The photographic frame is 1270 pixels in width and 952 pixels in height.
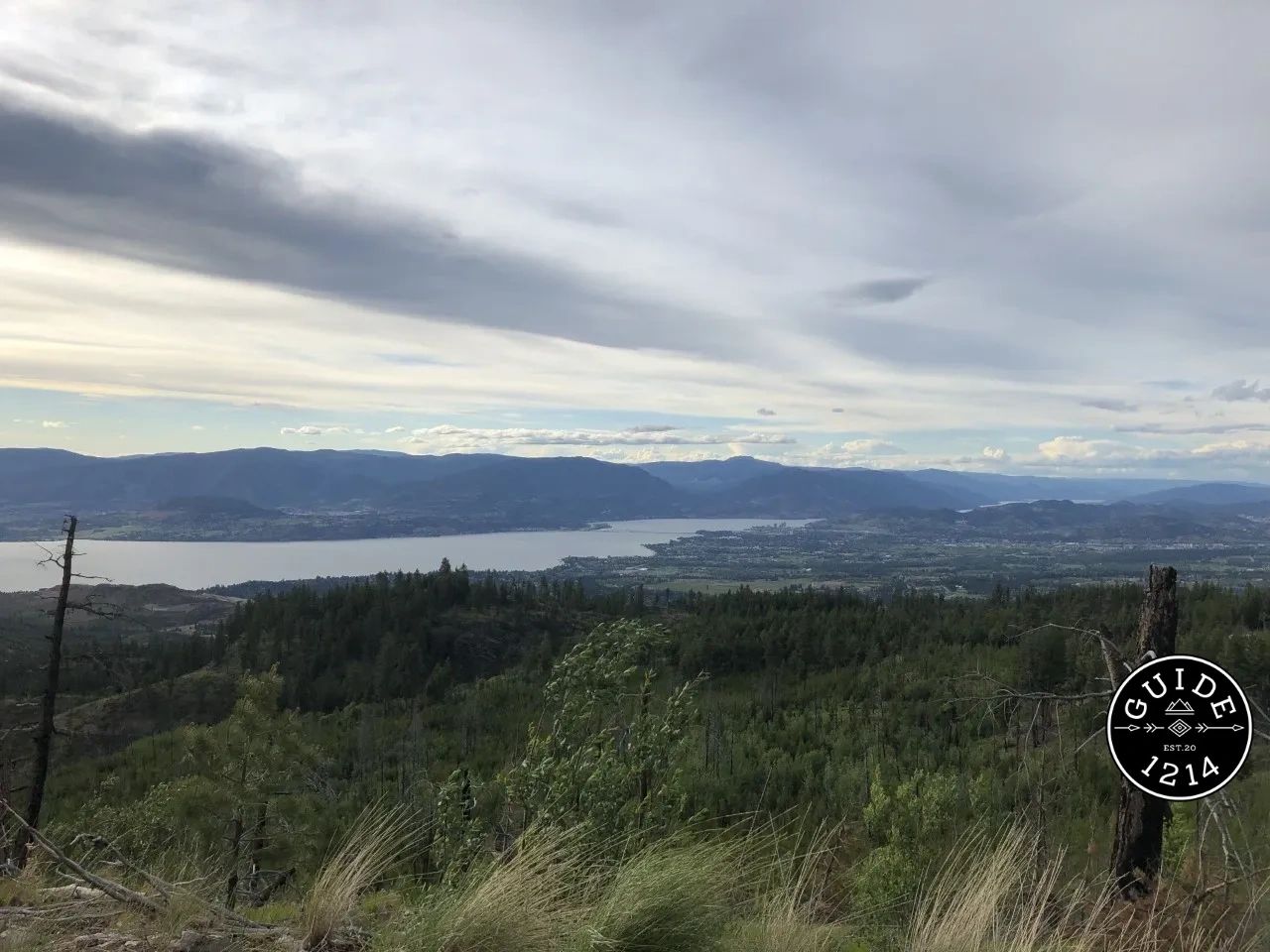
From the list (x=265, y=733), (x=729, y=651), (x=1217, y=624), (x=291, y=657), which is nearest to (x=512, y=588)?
(x=291, y=657)

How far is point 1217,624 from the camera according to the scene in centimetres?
6203

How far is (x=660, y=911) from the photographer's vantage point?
351cm

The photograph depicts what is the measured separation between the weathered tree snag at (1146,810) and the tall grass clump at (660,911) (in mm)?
3492

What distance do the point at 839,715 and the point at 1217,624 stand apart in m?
37.2

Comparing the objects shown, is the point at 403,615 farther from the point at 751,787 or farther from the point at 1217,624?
the point at 1217,624

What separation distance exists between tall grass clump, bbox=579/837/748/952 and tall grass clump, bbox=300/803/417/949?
1.51 metres

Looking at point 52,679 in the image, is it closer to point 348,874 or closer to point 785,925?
point 348,874

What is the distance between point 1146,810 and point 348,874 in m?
5.76

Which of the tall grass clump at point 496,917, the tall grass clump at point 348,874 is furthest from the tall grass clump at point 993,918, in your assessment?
the tall grass clump at point 348,874

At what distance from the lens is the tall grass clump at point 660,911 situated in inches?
135

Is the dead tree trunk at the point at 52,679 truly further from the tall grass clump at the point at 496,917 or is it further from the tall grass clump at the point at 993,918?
the tall grass clump at the point at 993,918

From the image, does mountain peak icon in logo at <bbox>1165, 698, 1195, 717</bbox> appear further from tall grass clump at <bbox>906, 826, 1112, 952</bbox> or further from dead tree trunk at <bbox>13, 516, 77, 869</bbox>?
dead tree trunk at <bbox>13, 516, 77, 869</bbox>

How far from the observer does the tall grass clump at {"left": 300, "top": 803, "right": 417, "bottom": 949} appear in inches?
157

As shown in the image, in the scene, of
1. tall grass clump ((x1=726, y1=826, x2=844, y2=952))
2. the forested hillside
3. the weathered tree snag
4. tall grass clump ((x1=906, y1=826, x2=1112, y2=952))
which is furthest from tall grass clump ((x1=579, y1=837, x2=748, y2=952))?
the weathered tree snag
